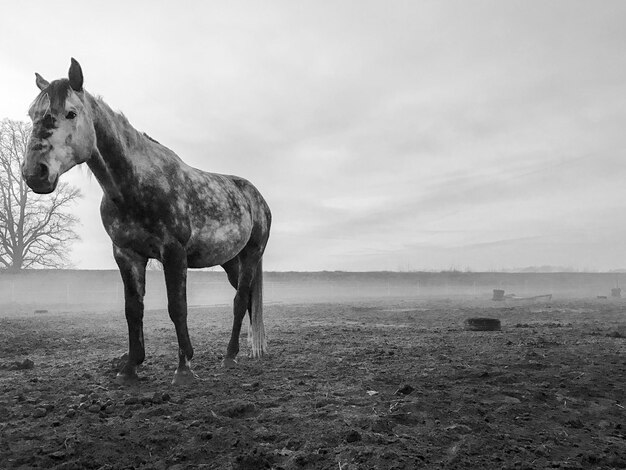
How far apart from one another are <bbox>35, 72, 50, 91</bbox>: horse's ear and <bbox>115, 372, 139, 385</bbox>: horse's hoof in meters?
3.05

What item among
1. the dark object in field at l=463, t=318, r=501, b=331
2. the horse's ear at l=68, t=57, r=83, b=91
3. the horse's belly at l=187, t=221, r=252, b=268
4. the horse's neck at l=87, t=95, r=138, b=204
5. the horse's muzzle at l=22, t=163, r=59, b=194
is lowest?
the dark object in field at l=463, t=318, r=501, b=331

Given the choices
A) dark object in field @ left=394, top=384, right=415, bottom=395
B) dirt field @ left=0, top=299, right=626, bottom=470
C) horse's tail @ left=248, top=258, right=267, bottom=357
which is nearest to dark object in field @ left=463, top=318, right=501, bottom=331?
dirt field @ left=0, top=299, right=626, bottom=470

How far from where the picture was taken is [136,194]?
4.43m

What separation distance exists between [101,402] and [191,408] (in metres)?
0.80

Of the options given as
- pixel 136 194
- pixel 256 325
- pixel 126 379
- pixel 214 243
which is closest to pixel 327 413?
pixel 126 379

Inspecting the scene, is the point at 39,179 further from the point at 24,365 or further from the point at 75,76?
the point at 24,365

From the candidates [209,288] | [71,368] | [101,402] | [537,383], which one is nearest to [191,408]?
[101,402]

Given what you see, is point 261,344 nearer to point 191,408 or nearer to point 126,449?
point 191,408

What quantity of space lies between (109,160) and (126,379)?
7.66 feet

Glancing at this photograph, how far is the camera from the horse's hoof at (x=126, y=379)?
14.7 feet

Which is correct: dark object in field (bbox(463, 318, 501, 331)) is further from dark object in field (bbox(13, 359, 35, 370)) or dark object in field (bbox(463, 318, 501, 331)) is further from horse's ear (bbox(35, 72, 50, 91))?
horse's ear (bbox(35, 72, 50, 91))

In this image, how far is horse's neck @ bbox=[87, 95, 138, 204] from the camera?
4363 mm

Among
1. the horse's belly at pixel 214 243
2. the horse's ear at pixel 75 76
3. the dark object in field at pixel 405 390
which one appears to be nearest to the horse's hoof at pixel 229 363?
the horse's belly at pixel 214 243

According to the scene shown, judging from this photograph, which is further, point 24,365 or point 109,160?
point 24,365
